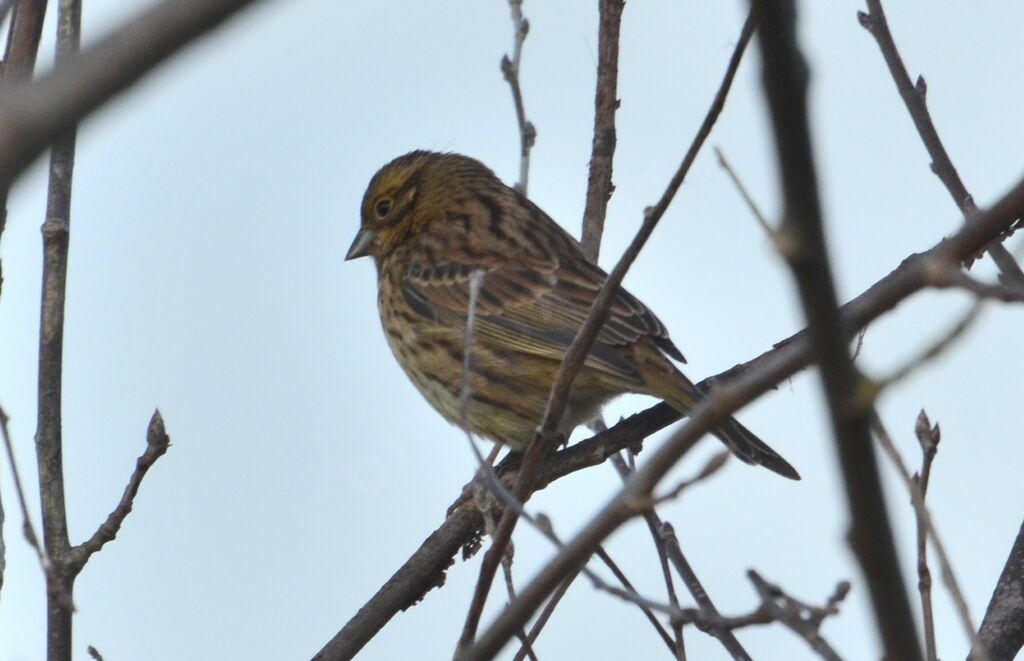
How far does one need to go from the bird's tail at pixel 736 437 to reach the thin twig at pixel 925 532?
1.87m

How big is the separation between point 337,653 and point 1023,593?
216 cm

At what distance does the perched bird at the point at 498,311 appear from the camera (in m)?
6.20

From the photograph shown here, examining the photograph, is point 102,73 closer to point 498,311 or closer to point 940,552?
point 940,552

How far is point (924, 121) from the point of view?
500cm

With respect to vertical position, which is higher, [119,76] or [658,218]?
[658,218]

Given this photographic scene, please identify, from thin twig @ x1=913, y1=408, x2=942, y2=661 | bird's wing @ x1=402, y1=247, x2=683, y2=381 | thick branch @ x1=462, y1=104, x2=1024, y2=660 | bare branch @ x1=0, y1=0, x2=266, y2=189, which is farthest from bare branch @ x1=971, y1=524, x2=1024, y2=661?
bare branch @ x1=0, y1=0, x2=266, y2=189

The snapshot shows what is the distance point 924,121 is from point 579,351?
2.22m

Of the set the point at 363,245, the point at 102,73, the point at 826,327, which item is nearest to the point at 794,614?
the point at 826,327

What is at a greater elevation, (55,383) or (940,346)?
(55,383)

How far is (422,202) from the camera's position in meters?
8.33

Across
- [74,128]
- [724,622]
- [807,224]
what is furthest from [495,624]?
[74,128]

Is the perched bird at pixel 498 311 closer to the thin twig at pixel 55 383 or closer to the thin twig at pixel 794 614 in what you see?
the thin twig at pixel 55 383

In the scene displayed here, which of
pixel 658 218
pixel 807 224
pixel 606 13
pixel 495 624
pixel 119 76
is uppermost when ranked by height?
pixel 606 13

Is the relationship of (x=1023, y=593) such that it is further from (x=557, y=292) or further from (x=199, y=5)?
(x=199, y=5)
